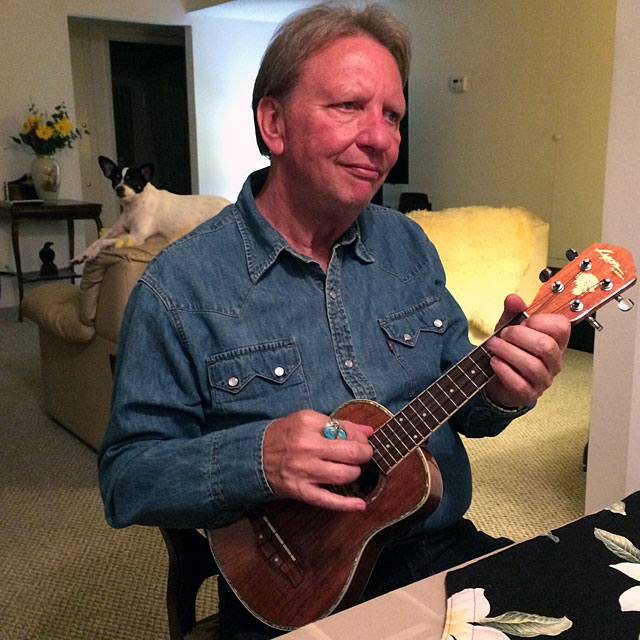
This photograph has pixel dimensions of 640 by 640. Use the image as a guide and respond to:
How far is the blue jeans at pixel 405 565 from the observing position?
3.10ft

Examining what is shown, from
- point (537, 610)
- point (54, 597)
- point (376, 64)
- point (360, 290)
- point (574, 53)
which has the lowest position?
point (54, 597)

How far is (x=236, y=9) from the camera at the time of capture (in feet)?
20.2

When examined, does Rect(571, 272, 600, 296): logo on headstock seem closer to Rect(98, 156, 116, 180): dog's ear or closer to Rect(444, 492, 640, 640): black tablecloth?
Rect(444, 492, 640, 640): black tablecloth

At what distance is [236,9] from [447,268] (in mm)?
4171

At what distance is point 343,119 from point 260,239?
0.21m

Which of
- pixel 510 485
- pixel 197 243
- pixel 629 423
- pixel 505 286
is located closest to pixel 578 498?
pixel 510 485

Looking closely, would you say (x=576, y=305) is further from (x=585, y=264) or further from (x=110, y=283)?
(x=110, y=283)

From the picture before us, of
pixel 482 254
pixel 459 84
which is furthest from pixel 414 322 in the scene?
pixel 459 84

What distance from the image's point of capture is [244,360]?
0.96 m

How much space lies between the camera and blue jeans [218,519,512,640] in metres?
0.94

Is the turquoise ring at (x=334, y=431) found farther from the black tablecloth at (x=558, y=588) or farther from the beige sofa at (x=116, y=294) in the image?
the beige sofa at (x=116, y=294)

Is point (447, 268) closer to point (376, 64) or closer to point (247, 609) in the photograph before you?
point (376, 64)

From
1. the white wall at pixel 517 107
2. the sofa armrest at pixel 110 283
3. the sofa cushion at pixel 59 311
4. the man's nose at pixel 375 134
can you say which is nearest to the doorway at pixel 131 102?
the white wall at pixel 517 107

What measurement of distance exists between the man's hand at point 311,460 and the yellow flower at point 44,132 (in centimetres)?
502
